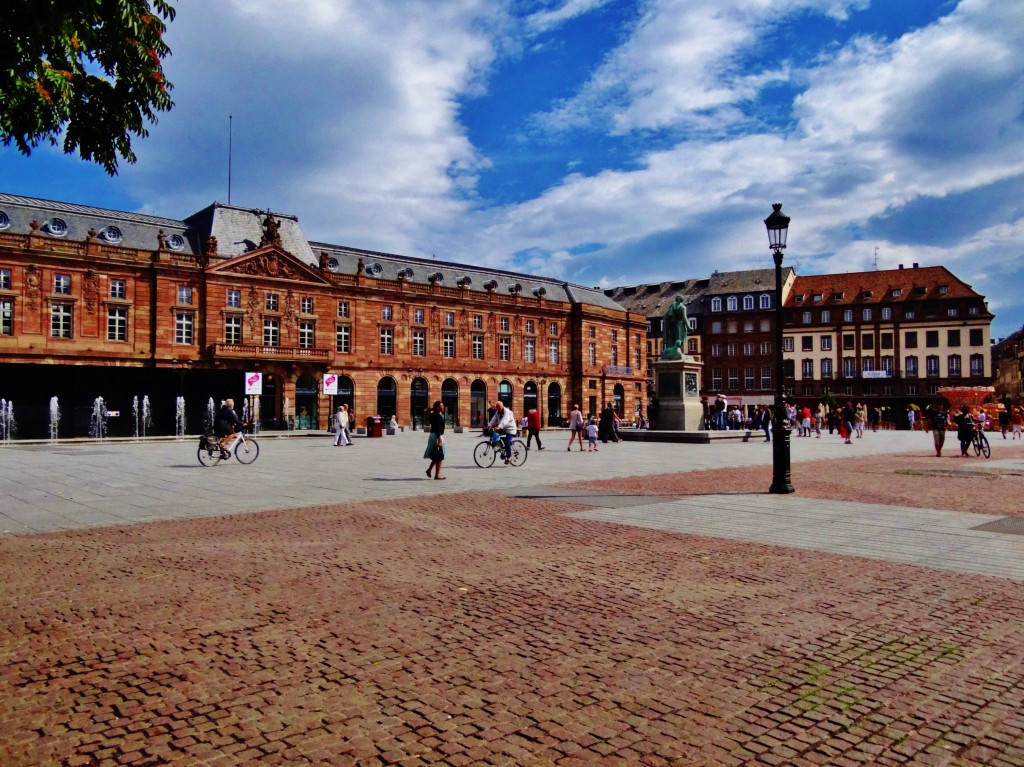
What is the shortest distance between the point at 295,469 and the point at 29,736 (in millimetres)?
16981

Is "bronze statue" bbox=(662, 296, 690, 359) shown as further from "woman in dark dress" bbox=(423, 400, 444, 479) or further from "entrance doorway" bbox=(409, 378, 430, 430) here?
"entrance doorway" bbox=(409, 378, 430, 430)

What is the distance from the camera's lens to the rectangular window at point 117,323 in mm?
53969

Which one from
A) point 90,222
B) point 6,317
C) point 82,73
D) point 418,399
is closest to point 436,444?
point 82,73

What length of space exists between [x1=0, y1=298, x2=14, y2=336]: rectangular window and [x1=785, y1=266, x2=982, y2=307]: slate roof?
271 feet

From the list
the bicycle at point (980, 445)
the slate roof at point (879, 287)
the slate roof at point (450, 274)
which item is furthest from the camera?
the slate roof at point (879, 287)

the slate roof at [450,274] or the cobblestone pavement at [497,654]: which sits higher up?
the slate roof at [450,274]

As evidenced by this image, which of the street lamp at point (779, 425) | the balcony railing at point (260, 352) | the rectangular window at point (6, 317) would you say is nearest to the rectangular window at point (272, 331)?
the balcony railing at point (260, 352)

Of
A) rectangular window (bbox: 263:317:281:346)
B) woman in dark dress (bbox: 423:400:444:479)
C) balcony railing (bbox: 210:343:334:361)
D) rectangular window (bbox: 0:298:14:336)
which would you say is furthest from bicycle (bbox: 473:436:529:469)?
rectangular window (bbox: 0:298:14:336)

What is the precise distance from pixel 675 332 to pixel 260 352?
3538 cm

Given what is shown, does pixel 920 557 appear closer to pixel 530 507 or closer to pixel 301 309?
pixel 530 507

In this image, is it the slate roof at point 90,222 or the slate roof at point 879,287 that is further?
the slate roof at point 879,287

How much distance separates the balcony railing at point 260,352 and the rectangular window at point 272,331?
1.88 m

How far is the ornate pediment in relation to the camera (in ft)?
192

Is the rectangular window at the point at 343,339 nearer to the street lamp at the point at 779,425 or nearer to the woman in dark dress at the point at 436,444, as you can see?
the woman in dark dress at the point at 436,444
